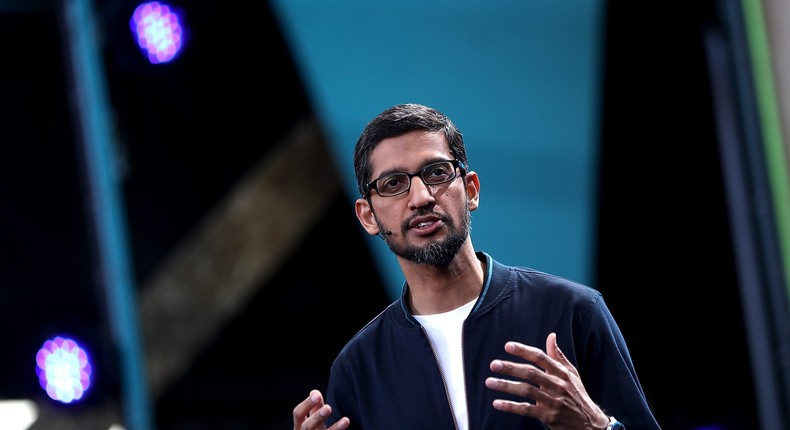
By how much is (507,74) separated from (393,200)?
2.25 meters

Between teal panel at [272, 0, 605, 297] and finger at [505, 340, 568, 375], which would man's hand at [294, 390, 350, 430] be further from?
Result: teal panel at [272, 0, 605, 297]

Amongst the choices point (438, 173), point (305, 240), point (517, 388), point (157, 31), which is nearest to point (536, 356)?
point (517, 388)

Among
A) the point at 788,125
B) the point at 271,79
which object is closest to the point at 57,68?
the point at 271,79

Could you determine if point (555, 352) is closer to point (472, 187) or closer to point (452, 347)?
point (452, 347)

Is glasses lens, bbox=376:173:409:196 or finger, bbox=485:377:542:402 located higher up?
glasses lens, bbox=376:173:409:196

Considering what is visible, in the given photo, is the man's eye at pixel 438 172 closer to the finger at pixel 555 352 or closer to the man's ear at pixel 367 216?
the man's ear at pixel 367 216

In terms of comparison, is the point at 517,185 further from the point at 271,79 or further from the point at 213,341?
the point at 213,341

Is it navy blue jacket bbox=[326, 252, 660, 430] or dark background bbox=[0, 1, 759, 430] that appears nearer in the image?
navy blue jacket bbox=[326, 252, 660, 430]

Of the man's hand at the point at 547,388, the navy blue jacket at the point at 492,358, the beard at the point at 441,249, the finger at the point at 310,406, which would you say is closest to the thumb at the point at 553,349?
the man's hand at the point at 547,388

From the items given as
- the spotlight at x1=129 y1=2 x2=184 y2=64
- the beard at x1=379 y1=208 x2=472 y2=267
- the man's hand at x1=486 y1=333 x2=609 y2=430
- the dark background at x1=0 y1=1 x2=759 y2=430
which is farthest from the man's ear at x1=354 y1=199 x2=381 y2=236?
the spotlight at x1=129 y1=2 x2=184 y2=64

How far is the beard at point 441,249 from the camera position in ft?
5.71

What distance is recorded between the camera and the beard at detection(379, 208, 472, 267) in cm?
174

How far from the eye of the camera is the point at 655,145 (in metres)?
3.86

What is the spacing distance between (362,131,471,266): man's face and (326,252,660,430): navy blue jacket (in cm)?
13
